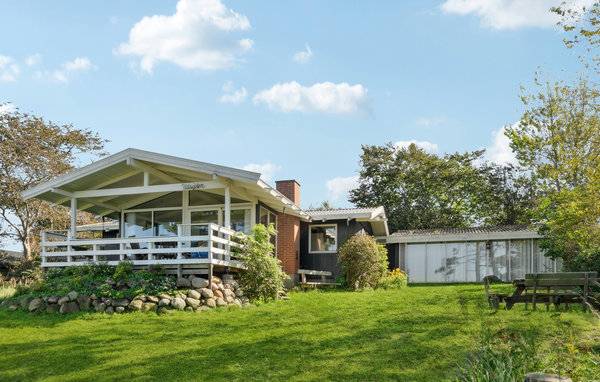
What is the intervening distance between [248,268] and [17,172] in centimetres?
1498

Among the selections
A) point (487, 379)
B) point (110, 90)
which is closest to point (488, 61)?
point (110, 90)

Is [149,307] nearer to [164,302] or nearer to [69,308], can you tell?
[164,302]

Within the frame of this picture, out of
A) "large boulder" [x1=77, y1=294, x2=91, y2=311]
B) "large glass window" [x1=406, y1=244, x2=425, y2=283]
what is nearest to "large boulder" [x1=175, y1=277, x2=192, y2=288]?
"large boulder" [x1=77, y1=294, x2=91, y2=311]

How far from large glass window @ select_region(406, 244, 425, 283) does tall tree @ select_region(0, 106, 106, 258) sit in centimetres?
1640

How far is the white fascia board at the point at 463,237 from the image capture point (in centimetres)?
2234

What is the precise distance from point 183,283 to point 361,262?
6742 millimetres

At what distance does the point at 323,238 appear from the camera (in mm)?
21219

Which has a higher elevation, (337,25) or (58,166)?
(337,25)

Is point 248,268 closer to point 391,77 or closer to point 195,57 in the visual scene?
point 195,57

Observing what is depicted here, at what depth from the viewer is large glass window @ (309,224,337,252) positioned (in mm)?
21000

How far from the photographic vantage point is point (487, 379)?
20.1 ft

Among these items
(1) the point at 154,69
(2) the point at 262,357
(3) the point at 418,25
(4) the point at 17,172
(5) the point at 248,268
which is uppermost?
(3) the point at 418,25

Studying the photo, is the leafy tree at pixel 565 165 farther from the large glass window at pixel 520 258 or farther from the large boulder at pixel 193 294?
the large boulder at pixel 193 294

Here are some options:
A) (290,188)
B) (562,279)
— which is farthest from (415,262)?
(562,279)
